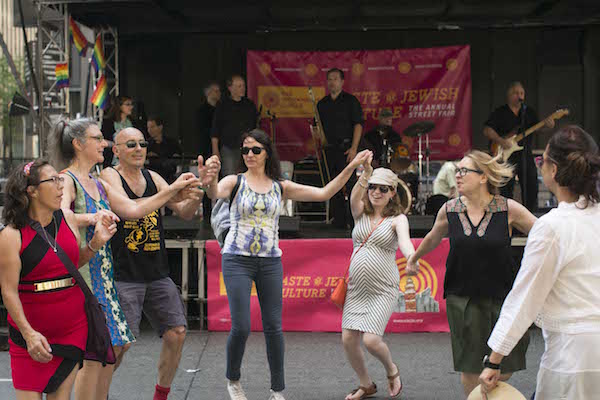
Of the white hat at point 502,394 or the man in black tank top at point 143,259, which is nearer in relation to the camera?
the white hat at point 502,394

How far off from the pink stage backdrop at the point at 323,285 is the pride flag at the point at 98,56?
14.7 ft

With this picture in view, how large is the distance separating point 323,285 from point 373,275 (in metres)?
2.31

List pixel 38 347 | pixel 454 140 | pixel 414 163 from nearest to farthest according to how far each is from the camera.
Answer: pixel 38 347, pixel 414 163, pixel 454 140

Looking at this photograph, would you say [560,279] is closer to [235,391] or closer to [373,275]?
[373,275]

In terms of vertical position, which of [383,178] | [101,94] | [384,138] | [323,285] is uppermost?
[101,94]

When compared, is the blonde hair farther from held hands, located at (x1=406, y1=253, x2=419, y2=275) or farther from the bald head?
the bald head

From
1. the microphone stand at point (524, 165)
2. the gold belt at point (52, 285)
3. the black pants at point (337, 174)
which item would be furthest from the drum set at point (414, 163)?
the gold belt at point (52, 285)

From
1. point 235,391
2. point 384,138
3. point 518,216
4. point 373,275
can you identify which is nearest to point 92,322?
point 235,391

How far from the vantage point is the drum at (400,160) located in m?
11.7

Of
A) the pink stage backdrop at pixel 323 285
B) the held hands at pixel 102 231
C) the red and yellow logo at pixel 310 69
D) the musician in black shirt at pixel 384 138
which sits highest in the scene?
the red and yellow logo at pixel 310 69

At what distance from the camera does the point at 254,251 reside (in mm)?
5328

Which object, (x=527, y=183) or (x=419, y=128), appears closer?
(x=527, y=183)

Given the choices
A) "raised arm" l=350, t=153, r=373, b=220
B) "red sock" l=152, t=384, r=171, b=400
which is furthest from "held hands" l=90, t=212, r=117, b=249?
"raised arm" l=350, t=153, r=373, b=220

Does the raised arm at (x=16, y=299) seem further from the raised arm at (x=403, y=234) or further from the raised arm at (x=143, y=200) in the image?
the raised arm at (x=403, y=234)
